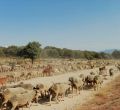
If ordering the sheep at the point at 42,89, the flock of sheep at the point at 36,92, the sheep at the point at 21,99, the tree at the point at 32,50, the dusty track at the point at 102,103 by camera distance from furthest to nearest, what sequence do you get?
the tree at the point at 32,50
the sheep at the point at 42,89
the dusty track at the point at 102,103
the flock of sheep at the point at 36,92
the sheep at the point at 21,99

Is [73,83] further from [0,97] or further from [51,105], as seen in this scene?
[0,97]

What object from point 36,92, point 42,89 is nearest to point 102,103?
point 42,89

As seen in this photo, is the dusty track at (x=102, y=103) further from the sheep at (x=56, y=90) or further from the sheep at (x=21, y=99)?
the sheep at (x=21, y=99)

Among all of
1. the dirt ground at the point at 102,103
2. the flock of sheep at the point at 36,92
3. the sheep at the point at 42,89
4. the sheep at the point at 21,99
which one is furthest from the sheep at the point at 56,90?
the dirt ground at the point at 102,103

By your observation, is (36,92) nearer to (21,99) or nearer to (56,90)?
(56,90)

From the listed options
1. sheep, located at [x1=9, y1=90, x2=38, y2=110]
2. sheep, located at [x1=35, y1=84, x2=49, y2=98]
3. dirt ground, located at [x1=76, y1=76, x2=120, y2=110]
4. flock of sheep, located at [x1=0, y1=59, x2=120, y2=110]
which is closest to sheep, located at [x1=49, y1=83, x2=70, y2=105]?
flock of sheep, located at [x1=0, y1=59, x2=120, y2=110]

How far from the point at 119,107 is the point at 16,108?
7586 millimetres

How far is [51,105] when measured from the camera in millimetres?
22297

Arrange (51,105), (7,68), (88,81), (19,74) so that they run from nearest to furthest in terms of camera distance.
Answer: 1. (51,105)
2. (88,81)
3. (19,74)
4. (7,68)

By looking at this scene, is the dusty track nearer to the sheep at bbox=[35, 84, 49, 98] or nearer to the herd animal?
the herd animal

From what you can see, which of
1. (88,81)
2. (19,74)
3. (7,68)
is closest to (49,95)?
(88,81)

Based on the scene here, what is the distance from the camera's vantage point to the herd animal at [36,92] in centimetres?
1977

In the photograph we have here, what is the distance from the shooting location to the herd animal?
1977 centimetres

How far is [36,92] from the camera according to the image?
76.1 feet
